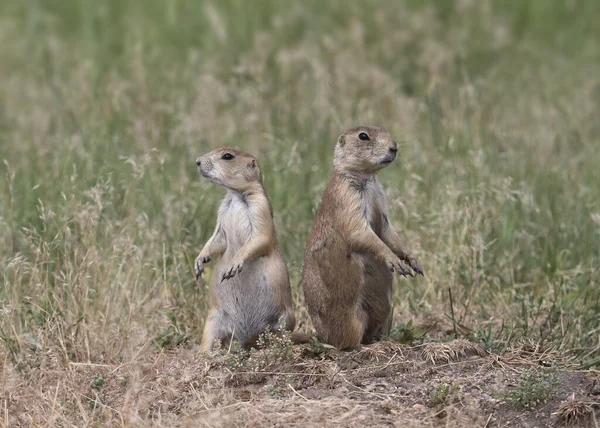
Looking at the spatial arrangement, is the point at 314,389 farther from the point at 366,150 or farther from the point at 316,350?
the point at 366,150

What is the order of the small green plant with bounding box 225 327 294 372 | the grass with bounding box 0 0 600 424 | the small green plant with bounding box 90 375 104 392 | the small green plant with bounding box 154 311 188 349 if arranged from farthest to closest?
the grass with bounding box 0 0 600 424 < the small green plant with bounding box 154 311 188 349 < the small green plant with bounding box 225 327 294 372 < the small green plant with bounding box 90 375 104 392

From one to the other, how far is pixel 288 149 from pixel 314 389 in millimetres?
3757

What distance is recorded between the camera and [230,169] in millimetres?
6719

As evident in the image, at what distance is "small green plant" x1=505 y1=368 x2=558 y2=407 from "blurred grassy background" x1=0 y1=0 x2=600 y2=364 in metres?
0.75

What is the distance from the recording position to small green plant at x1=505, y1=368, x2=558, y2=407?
5574 mm

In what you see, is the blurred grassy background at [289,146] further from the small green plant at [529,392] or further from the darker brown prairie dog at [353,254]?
the small green plant at [529,392]

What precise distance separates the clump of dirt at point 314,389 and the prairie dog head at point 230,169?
102cm

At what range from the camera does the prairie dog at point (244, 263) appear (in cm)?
659

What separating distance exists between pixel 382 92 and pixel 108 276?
16.3ft

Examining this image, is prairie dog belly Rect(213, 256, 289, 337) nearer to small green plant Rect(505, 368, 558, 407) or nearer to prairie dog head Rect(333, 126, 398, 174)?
prairie dog head Rect(333, 126, 398, 174)

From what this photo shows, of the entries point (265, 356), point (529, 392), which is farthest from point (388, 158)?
point (529, 392)

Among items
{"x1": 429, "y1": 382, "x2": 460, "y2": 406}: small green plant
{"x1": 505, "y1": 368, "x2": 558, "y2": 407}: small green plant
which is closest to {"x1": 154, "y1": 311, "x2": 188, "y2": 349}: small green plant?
{"x1": 429, "y1": 382, "x2": 460, "y2": 406}: small green plant

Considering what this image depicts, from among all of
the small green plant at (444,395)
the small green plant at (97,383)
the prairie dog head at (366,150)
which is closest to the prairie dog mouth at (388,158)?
the prairie dog head at (366,150)

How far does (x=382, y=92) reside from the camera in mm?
11188
